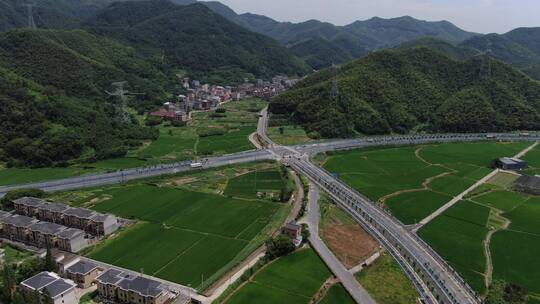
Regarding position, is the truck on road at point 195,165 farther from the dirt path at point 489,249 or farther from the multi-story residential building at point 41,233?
the dirt path at point 489,249

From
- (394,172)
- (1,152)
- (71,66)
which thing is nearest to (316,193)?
(394,172)

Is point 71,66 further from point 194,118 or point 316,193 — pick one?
point 316,193

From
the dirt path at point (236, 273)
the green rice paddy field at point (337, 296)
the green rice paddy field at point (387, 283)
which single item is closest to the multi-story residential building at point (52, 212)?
the dirt path at point (236, 273)

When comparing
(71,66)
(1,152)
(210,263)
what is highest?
(71,66)

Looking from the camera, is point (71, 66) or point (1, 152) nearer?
point (1, 152)

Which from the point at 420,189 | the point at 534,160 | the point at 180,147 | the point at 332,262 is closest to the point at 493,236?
the point at 420,189

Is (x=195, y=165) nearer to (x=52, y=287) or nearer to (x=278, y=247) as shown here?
(x=278, y=247)
